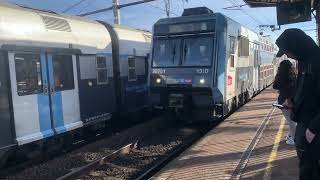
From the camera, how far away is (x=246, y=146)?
9.57m

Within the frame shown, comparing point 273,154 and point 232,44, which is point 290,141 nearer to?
point 273,154

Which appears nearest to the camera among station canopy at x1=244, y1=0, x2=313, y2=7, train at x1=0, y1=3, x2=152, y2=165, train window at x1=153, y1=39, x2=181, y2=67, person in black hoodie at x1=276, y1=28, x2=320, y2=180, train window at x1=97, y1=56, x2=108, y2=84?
person in black hoodie at x1=276, y1=28, x2=320, y2=180

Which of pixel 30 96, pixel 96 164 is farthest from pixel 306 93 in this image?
pixel 30 96

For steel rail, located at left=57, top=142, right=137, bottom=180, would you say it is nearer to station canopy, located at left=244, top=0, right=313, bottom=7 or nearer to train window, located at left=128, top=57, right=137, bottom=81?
train window, located at left=128, top=57, right=137, bottom=81

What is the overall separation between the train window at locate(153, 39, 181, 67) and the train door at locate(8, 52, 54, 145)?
4.17 metres

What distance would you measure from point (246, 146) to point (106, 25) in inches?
271

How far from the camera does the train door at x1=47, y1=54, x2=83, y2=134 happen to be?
10.7 metres

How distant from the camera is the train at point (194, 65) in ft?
42.7

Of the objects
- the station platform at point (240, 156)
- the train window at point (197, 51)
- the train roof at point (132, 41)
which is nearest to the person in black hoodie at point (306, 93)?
the station platform at point (240, 156)

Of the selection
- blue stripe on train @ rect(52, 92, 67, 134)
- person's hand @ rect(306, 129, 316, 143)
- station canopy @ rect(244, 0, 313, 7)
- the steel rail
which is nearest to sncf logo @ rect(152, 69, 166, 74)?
the steel rail

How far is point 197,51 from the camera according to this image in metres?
13.3

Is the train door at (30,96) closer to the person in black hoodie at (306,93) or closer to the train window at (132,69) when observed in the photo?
the train window at (132,69)

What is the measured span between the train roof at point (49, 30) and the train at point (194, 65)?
1765 millimetres

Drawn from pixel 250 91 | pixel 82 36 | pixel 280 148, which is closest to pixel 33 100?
pixel 82 36
